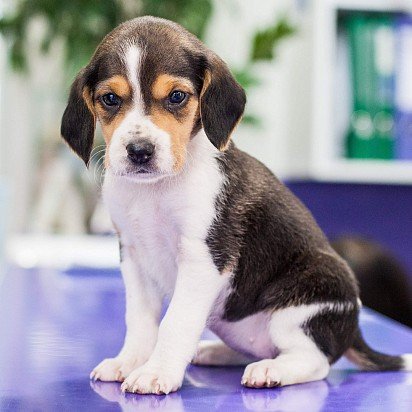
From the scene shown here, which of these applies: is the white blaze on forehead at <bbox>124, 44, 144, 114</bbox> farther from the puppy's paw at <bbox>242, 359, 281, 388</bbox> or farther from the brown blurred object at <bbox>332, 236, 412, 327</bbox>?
the brown blurred object at <bbox>332, 236, 412, 327</bbox>

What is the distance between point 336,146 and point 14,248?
1.49 metres

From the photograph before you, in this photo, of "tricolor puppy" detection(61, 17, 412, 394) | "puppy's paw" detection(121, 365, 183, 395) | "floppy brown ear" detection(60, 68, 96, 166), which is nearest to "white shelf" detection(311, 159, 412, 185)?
"tricolor puppy" detection(61, 17, 412, 394)

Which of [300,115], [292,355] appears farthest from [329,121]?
[292,355]

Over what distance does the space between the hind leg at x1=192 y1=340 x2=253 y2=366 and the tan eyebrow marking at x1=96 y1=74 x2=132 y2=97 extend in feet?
1.89

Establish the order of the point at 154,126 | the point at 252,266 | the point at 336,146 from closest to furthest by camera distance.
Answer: the point at 154,126 → the point at 252,266 → the point at 336,146

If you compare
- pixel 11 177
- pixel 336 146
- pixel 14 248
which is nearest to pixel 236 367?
pixel 336 146

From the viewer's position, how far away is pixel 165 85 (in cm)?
138

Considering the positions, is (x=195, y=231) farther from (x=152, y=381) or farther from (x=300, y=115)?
(x=300, y=115)

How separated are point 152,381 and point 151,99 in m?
0.45

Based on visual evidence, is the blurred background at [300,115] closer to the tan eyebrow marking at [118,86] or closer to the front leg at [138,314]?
the front leg at [138,314]

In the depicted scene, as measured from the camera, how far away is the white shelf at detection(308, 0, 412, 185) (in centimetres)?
328

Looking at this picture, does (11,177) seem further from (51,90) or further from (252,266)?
(252,266)

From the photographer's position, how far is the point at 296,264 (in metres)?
1.59

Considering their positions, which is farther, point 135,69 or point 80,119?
point 80,119
